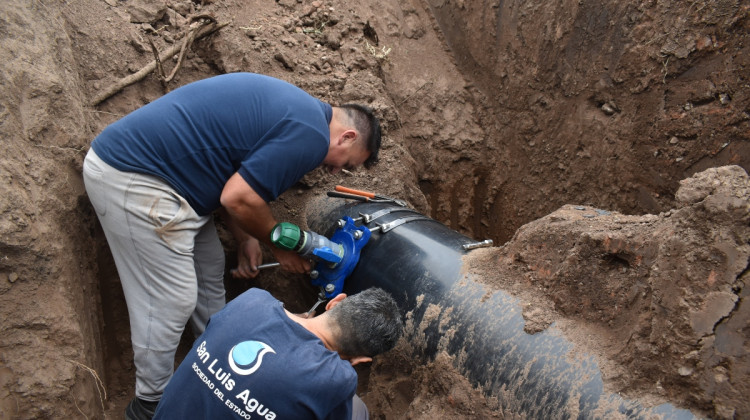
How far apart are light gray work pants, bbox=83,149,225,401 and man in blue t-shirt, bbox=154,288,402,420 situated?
2.19 ft

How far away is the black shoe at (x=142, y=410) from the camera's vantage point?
2.32 m

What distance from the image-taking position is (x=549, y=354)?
1.65m

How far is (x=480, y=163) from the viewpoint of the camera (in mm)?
4000

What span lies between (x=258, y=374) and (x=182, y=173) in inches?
41.1

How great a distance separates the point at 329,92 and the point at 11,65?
1.71m

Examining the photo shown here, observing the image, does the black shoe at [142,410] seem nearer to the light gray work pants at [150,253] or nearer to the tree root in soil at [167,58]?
the light gray work pants at [150,253]

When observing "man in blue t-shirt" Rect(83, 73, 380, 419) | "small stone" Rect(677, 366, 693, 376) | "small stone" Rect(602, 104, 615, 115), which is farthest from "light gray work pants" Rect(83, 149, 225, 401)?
"small stone" Rect(602, 104, 615, 115)

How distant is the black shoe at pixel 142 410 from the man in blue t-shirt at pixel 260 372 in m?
0.79

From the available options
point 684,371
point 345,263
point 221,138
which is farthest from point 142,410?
point 684,371

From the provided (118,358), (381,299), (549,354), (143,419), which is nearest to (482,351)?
(549,354)

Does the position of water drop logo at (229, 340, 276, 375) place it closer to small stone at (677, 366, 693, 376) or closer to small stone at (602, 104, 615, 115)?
small stone at (677, 366, 693, 376)

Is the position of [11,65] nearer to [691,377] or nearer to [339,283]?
[339,283]

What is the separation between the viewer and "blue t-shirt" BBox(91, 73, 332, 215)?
2055 millimetres

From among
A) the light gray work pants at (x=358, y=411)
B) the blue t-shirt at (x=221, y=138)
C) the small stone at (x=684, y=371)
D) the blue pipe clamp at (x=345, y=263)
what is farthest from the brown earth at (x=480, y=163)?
the blue t-shirt at (x=221, y=138)
